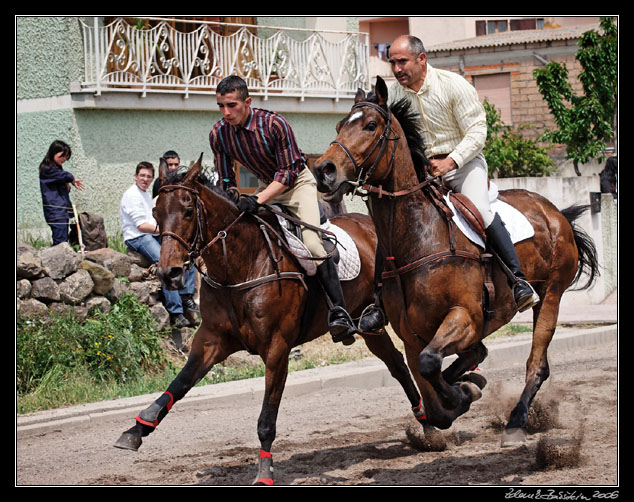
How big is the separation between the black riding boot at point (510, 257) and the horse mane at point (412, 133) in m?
0.74

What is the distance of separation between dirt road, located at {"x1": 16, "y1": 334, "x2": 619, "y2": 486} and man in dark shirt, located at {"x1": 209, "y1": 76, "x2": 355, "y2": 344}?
109cm

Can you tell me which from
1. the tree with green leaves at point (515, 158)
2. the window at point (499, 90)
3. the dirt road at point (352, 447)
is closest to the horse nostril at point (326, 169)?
the dirt road at point (352, 447)

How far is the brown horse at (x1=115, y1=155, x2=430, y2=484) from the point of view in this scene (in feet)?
21.4

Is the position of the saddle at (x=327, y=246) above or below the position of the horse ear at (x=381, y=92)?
below

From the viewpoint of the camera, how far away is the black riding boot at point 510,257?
682 centimetres

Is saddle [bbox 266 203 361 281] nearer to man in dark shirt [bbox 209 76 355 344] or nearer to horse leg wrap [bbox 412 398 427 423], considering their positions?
man in dark shirt [bbox 209 76 355 344]

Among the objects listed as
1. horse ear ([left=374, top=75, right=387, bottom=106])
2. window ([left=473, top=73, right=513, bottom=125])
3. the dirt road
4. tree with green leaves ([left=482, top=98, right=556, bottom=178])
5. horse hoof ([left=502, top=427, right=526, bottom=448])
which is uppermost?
window ([left=473, top=73, right=513, bottom=125])

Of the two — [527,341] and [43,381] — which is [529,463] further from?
[527,341]

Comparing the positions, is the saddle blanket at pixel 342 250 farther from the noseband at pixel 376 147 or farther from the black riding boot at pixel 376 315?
the noseband at pixel 376 147

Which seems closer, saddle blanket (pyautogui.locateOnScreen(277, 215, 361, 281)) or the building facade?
saddle blanket (pyautogui.locateOnScreen(277, 215, 361, 281))

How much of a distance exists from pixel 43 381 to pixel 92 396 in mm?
534

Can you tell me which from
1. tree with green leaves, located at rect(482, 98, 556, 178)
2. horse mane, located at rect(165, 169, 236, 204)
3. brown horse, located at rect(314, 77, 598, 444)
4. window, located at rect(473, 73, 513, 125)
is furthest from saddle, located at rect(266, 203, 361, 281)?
window, located at rect(473, 73, 513, 125)

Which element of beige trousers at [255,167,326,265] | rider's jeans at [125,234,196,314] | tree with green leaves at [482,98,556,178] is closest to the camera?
beige trousers at [255,167,326,265]

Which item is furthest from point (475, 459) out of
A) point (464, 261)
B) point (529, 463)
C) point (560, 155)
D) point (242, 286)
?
point (560, 155)
